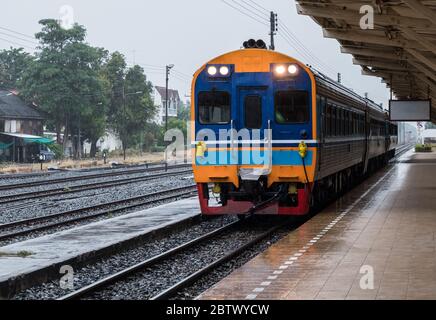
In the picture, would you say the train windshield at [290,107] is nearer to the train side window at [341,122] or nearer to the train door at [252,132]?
the train door at [252,132]

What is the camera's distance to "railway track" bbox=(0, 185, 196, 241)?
51.4 ft

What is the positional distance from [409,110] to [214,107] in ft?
66.5

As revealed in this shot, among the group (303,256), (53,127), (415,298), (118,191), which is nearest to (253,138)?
(303,256)

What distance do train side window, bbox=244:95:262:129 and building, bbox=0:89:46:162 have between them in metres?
43.7

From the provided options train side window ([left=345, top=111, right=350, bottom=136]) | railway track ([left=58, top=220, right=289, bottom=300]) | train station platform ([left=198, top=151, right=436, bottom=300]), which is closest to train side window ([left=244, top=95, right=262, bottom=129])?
railway track ([left=58, top=220, right=289, bottom=300])

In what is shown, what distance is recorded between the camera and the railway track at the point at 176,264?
9.37 meters

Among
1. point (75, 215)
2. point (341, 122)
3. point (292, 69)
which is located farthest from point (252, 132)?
point (75, 215)

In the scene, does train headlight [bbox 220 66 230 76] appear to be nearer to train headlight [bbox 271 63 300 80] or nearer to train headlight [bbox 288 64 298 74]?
train headlight [bbox 271 63 300 80]

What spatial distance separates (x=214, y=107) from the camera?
15492 mm

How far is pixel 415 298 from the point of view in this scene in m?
7.71

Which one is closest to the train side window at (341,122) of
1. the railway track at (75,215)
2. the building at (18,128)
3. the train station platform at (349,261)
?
the train station platform at (349,261)

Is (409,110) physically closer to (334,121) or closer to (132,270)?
(334,121)

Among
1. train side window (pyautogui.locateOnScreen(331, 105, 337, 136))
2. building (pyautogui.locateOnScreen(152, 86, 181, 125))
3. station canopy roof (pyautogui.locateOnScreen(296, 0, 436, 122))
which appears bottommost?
train side window (pyautogui.locateOnScreen(331, 105, 337, 136))

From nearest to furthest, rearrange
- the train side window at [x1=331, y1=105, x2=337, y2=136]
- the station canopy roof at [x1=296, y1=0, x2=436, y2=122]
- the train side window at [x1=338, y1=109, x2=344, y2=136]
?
the train side window at [x1=331, y1=105, x2=337, y2=136] < the station canopy roof at [x1=296, y1=0, x2=436, y2=122] < the train side window at [x1=338, y1=109, x2=344, y2=136]
